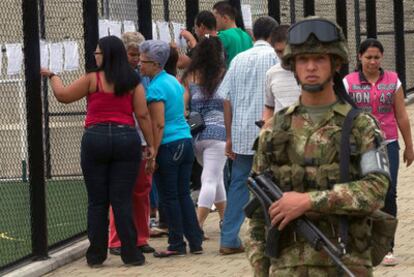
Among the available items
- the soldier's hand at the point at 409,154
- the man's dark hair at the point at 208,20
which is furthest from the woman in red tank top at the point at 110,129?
the man's dark hair at the point at 208,20

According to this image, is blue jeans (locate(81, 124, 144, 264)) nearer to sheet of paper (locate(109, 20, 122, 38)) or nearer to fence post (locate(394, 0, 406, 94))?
sheet of paper (locate(109, 20, 122, 38))

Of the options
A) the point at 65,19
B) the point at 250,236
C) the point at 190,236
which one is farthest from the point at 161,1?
the point at 250,236

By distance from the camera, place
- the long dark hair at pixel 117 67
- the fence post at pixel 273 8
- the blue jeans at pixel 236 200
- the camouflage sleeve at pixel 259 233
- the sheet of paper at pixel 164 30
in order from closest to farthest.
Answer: the camouflage sleeve at pixel 259 233 → the long dark hair at pixel 117 67 → the blue jeans at pixel 236 200 → the sheet of paper at pixel 164 30 → the fence post at pixel 273 8

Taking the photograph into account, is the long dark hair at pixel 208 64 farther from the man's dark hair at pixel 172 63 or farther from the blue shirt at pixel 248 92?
the blue shirt at pixel 248 92

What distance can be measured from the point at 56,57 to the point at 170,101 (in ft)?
3.52

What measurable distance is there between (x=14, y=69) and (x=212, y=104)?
6.48ft

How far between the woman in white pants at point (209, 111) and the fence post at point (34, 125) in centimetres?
144

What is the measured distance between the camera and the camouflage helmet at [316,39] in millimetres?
4977

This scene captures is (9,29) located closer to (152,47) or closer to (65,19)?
(65,19)

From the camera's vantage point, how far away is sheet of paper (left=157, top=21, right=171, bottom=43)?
13125 mm

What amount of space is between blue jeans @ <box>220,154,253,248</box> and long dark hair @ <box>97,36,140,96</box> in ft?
3.81

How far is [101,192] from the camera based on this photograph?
9.79 m

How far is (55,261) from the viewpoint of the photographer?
33.1 feet

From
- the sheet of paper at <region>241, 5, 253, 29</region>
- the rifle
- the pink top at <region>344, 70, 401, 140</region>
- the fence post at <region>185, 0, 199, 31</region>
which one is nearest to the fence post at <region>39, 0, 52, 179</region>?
the fence post at <region>185, 0, 199, 31</region>
